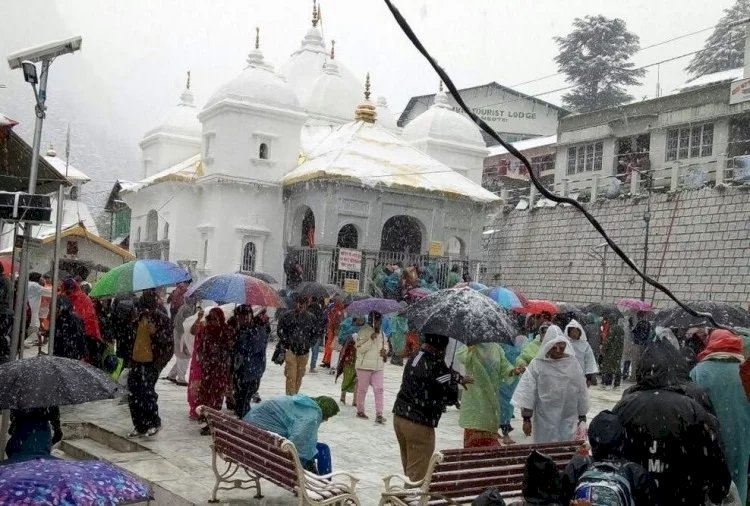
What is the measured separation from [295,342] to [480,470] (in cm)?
582

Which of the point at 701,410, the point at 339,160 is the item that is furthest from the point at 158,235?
the point at 701,410

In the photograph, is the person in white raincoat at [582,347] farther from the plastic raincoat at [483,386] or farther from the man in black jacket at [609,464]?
the man in black jacket at [609,464]

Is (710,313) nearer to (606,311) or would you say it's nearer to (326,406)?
(326,406)

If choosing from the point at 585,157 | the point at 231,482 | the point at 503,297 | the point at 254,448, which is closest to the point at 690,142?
the point at 585,157

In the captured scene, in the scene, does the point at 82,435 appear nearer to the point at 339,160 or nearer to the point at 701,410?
→ the point at 701,410

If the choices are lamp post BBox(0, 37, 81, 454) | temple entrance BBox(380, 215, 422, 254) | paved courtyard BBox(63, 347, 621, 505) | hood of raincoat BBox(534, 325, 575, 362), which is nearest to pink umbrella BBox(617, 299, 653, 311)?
paved courtyard BBox(63, 347, 621, 505)

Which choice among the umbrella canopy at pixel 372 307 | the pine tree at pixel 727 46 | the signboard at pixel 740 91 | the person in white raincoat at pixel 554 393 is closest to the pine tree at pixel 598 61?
the pine tree at pixel 727 46

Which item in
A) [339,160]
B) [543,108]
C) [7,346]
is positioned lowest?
[7,346]

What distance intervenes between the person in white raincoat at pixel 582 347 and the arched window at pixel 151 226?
23.1m

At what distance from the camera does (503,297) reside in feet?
42.4

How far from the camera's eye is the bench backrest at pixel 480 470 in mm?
5051

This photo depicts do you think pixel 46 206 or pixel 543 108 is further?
pixel 543 108

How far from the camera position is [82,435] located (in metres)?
9.16

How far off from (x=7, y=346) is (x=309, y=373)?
753cm
